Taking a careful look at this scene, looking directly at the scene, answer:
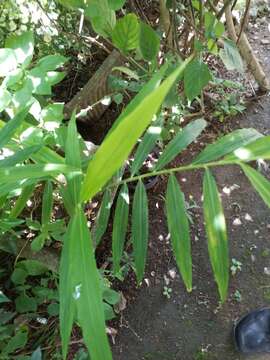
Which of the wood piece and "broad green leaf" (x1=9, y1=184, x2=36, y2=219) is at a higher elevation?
the wood piece

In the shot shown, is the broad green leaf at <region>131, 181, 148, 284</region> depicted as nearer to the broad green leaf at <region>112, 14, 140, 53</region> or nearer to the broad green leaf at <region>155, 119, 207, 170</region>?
→ the broad green leaf at <region>155, 119, 207, 170</region>

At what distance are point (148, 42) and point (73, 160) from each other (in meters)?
0.60

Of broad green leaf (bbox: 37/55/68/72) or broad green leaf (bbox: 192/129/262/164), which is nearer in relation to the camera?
broad green leaf (bbox: 192/129/262/164)

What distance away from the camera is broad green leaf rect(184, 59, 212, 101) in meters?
1.25

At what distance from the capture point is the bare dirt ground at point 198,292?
1.60 m

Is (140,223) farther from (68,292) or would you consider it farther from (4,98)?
(4,98)

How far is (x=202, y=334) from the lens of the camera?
5.34ft

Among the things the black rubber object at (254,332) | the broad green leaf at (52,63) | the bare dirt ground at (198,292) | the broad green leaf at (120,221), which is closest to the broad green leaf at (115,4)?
the broad green leaf at (52,63)

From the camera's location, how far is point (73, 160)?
77 centimetres

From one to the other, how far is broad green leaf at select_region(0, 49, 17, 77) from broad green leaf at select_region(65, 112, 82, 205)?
452 millimetres

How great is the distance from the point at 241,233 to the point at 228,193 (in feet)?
0.68

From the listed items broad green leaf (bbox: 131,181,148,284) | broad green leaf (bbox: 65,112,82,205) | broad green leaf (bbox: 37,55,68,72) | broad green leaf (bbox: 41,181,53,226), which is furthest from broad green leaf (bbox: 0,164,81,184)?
broad green leaf (bbox: 37,55,68,72)

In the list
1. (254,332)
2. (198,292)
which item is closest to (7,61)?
(198,292)

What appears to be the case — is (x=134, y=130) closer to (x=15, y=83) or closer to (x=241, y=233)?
(x=15, y=83)
